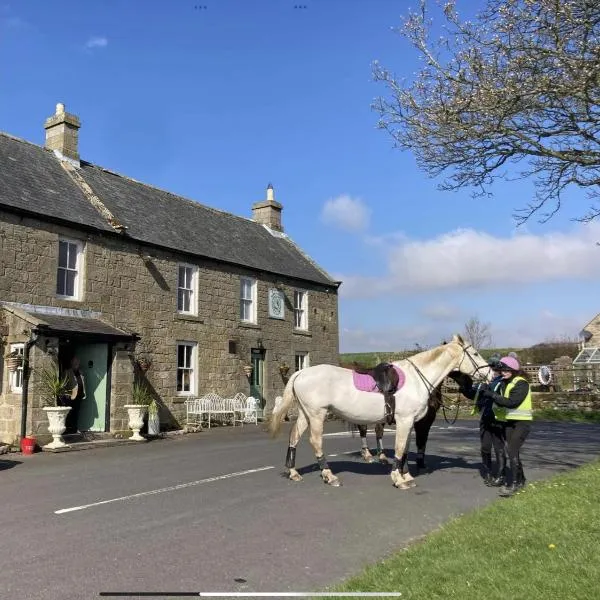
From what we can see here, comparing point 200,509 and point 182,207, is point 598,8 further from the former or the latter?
point 182,207

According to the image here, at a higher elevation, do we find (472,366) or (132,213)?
(132,213)

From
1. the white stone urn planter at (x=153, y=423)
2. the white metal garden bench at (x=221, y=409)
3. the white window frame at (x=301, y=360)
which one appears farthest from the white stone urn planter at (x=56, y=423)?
the white window frame at (x=301, y=360)

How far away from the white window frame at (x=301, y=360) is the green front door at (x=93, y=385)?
10.2 metres

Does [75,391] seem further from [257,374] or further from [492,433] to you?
[492,433]

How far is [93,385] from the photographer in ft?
53.7

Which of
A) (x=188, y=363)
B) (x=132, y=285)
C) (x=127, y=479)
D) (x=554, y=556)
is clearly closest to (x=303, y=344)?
(x=188, y=363)

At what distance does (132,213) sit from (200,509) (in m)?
14.3

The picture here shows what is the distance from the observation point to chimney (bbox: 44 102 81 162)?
19781 millimetres

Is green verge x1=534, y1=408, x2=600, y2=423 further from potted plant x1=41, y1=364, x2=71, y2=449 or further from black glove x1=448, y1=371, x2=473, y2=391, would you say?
potted plant x1=41, y1=364, x2=71, y2=449

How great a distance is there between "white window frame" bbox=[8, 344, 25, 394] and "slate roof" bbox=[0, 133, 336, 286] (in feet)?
11.8

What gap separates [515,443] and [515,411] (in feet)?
1.46

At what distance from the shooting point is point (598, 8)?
828 centimetres

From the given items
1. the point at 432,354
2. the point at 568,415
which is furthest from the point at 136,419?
the point at 568,415

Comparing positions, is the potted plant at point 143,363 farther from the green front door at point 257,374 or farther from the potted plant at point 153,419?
the green front door at point 257,374
